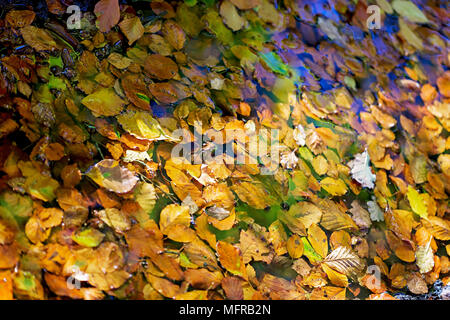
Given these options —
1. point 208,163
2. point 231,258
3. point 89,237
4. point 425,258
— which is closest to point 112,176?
point 89,237

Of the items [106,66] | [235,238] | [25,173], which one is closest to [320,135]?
[235,238]

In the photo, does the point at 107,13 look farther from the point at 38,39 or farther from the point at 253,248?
the point at 253,248

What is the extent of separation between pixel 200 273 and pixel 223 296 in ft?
0.30

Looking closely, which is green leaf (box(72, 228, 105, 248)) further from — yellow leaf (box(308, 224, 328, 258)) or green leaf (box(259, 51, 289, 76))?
green leaf (box(259, 51, 289, 76))

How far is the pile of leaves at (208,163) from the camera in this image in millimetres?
1030

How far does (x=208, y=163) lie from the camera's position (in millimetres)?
1255

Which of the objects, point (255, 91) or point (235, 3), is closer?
point (255, 91)

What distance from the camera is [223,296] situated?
1.08 metres

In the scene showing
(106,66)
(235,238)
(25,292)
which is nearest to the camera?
(25,292)

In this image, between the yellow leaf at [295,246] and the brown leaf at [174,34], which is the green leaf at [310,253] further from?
the brown leaf at [174,34]

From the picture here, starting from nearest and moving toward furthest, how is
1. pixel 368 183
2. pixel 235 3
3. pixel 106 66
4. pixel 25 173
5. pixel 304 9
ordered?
pixel 25 173 < pixel 106 66 < pixel 368 183 < pixel 235 3 < pixel 304 9

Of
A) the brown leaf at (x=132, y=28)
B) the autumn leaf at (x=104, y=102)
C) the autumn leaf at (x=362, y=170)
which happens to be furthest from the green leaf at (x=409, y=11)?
the autumn leaf at (x=104, y=102)

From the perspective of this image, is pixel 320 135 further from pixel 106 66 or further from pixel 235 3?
pixel 106 66

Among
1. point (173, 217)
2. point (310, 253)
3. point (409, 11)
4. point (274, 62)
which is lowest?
point (310, 253)
